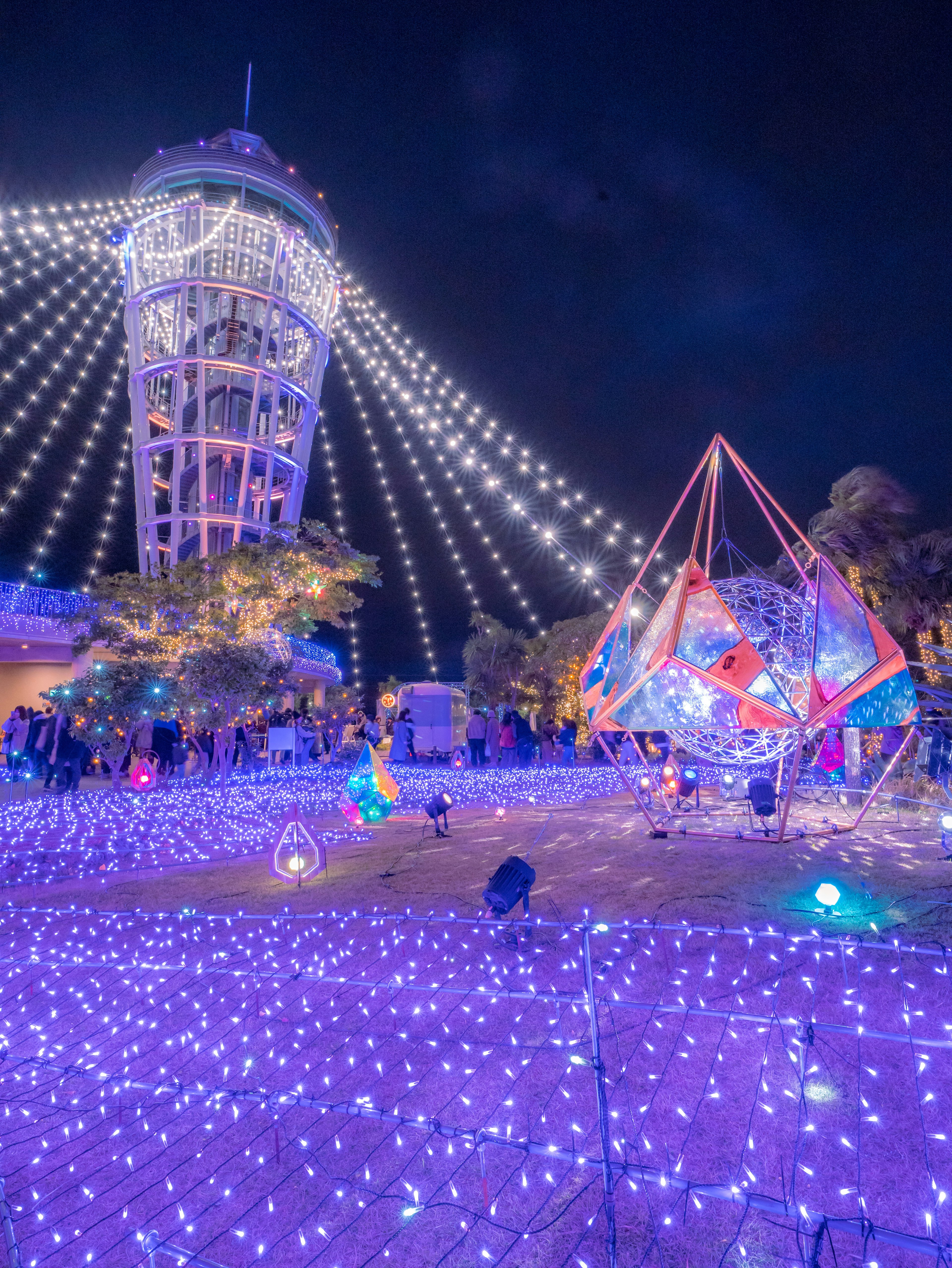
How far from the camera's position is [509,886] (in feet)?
17.3

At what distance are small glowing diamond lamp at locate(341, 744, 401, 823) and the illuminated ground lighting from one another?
15.3 feet

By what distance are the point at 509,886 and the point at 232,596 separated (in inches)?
541

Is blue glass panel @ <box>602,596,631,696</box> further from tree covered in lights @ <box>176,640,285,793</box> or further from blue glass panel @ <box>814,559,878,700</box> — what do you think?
tree covered in lights @ <box>176,640,285,793</box>

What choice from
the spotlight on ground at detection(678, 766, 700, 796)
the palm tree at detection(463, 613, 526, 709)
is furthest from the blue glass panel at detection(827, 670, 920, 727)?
the palm tree at detection(463, 613, 526, 709)

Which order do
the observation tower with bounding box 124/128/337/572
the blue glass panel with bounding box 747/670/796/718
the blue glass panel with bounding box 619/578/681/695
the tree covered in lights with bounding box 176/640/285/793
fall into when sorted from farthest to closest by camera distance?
the observation tower with bounding box 124/128/337/572 → the tree covered in lights with bounding box 176/640/285/793 → the blue glass panel with bounding box 619/578/681/695 → the blue glass panel with bounding box 747/670/796/718

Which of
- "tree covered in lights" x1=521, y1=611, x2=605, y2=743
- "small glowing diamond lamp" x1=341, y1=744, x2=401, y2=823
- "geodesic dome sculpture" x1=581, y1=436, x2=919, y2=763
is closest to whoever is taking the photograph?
"geodesic dome sculpture" x1=581, y1=436, x2=919, y2=763

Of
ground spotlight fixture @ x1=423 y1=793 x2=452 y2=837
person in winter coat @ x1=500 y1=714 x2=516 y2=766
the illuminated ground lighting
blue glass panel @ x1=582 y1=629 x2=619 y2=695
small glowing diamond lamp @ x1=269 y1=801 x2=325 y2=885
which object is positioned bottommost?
the illuminated ground lighting

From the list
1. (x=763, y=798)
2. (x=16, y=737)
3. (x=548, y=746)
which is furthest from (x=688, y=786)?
(x=16, y=737)

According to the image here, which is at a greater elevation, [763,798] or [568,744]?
[568,744]

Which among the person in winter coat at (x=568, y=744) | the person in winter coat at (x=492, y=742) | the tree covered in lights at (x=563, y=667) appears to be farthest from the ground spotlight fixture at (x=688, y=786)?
the tree covered in lights at (x=563, y=667)

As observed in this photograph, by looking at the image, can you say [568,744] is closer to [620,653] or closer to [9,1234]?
[620,653]

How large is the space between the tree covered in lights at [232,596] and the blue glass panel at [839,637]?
12237mm

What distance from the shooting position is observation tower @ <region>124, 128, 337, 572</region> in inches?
1105

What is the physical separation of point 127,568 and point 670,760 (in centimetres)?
3476
